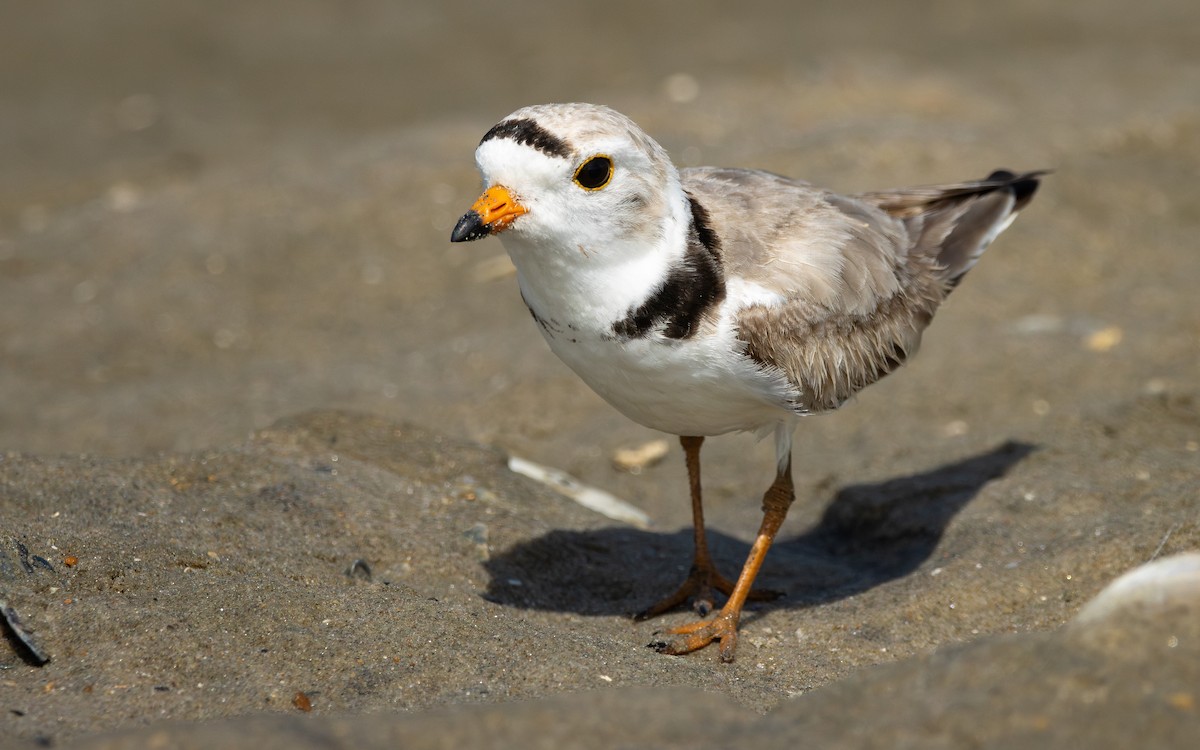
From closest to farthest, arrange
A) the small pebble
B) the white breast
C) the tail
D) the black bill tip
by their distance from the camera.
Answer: the black bill tip → the white breast → the tail → the small pebble

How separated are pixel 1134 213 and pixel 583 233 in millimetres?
5678

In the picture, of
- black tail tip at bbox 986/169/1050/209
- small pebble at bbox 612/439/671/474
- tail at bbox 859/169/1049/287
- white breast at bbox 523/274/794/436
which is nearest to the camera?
white breast at bbox 523/274/794/436

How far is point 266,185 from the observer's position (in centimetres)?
883

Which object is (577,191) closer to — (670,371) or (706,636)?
(670,371)

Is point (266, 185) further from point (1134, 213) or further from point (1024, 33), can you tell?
point (1024, 33)

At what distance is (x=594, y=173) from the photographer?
150 inches

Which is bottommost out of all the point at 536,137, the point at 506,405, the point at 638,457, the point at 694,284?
the point at 638,457

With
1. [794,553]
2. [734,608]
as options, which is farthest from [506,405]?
[734,608]

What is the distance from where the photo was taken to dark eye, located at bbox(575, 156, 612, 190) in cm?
378

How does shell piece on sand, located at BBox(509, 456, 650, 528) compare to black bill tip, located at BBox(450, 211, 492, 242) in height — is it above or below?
below

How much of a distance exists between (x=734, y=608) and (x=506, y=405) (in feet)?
8.45

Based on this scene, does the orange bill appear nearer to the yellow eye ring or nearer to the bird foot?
the yellow eye ring

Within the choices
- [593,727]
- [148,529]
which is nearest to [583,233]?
[593,727]

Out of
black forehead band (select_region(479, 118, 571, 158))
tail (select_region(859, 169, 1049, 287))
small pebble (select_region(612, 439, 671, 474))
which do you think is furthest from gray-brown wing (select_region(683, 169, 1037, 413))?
small pebble (select_region(612, 439, 671, 474))
